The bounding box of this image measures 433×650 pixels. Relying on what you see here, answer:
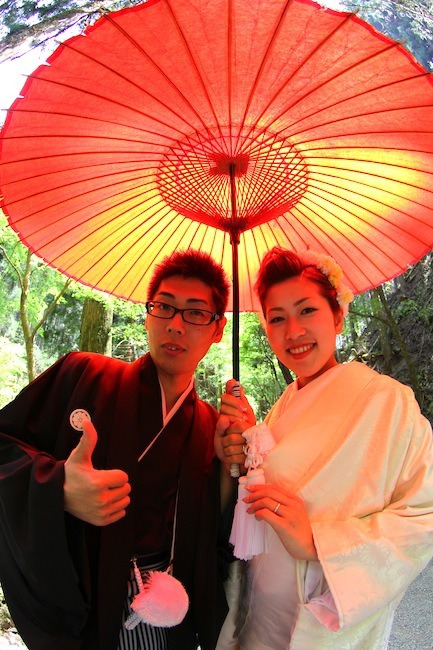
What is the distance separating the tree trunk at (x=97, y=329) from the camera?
687 cm

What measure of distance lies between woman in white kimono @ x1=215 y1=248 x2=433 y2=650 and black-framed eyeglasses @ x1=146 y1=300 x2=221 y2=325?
0.34 meters

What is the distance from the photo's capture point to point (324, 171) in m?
1.97

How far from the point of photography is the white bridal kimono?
1.41 metres

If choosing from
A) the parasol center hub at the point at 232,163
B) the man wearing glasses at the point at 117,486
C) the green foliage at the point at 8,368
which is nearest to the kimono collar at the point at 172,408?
the man wearing glasses at the point at 117,486

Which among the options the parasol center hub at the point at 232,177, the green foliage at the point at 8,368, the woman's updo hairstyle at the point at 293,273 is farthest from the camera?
the green foliage at the point at 8,368

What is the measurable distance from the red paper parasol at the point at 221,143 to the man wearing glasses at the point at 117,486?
1.21ft

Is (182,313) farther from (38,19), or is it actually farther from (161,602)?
(38,19)

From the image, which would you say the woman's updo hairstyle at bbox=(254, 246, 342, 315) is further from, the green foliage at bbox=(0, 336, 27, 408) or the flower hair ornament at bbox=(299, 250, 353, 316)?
the green foliage at bbox=(0, 336, 27, 408)

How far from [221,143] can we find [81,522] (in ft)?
5.24

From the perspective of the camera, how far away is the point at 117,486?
140cm

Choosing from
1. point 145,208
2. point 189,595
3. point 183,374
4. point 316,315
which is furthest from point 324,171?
point 189,595

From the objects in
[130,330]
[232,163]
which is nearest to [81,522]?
[232,163]

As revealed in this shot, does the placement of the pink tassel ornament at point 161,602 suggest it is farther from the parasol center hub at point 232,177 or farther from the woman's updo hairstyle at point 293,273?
the parasol center hub at point 232,177

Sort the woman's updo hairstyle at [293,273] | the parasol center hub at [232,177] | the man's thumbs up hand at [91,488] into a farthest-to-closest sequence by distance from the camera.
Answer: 1. the woman's updo hairstyle at [293,273]
2. the parasol center hub at [232,177]
3. the man's thumbs up hand at [91,488]
